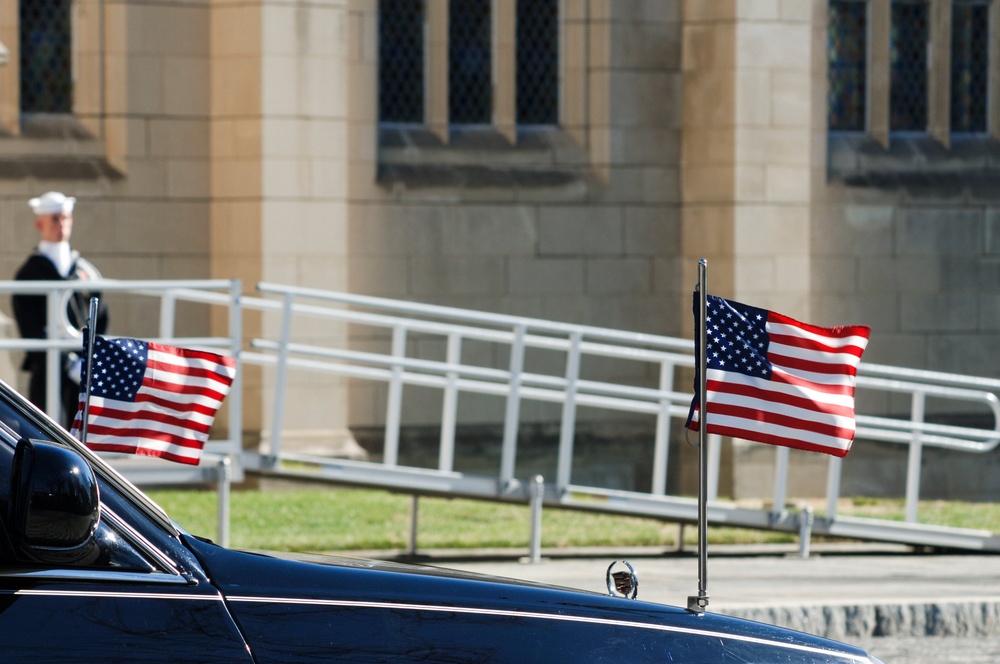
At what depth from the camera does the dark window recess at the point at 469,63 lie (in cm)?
1477

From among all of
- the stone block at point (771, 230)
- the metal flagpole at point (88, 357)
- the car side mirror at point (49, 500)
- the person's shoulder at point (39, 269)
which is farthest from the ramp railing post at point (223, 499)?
the stone block at point (771, 230)

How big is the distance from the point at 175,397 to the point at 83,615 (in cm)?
399

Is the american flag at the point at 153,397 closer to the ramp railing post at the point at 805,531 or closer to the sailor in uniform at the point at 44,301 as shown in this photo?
the sailor in uniform at the point at 44,301

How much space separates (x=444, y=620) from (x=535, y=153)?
39.3 feet

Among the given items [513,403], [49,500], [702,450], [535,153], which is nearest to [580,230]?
[535,153]

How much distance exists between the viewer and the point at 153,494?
41.1ft

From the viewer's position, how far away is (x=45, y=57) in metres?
13.6

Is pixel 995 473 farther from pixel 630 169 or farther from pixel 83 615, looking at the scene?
pixel 83 615

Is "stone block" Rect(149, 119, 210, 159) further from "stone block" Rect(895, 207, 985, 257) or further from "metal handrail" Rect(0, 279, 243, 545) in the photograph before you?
"stone block" Rect(895, 207, 985, 257)

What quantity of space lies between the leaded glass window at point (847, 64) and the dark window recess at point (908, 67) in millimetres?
310

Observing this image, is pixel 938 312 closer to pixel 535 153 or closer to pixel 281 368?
pixel 535 153

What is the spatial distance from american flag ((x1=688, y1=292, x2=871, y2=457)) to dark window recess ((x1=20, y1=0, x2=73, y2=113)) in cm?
952

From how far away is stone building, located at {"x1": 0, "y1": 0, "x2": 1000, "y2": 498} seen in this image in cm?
1342

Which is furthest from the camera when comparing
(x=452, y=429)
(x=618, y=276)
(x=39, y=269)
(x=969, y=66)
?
(x=969, y=66)
